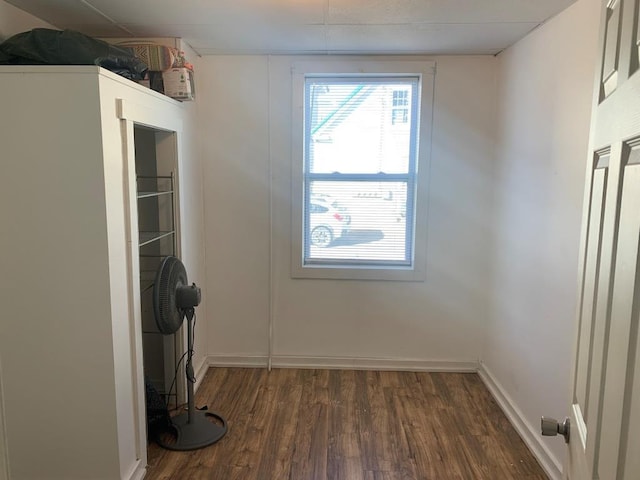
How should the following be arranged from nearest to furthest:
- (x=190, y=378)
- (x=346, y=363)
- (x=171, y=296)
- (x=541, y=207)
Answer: (x=171, y=296), (x=541, y=207), (x=190, y=378), (x=346, y=363)

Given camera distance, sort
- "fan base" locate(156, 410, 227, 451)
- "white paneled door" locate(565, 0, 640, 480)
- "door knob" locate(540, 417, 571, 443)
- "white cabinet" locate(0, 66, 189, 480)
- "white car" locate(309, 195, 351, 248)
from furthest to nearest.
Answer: "white car" locate(309, 195, 351, 248) < "fan base" locate(156, 410, 227, 451) < "white cabinet" locate(0, 66, 189, 480) < "door knob" locate(540, 417, 571, 443) < "white paneled door" locate(565, 0, 640, 480)

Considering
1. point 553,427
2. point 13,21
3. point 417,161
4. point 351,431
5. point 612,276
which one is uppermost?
point 13,21

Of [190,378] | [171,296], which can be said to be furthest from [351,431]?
[171,296]

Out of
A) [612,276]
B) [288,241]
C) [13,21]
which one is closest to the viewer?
[612,276]

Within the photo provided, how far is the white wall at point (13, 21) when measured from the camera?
204 cm

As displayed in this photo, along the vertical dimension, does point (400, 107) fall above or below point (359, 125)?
above

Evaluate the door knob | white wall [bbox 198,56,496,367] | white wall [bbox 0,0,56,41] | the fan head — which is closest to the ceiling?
white wall [bbox 0,0,56,41]

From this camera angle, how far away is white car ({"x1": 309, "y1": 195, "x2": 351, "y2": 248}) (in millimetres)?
3373

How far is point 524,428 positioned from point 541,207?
4.13 feet

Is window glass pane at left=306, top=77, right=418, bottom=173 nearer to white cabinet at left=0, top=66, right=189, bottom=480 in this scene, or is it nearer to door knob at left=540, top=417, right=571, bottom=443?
white cabinet at left=0, top=66, right=189, bottom=480

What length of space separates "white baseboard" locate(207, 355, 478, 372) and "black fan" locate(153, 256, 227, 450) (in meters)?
0.75

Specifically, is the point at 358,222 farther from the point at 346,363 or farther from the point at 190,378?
the point at 190,378

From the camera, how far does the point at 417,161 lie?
324 cm

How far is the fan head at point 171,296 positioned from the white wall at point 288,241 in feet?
3.14
